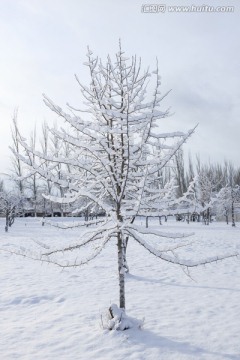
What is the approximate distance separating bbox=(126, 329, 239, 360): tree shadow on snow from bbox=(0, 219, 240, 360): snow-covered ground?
13mm

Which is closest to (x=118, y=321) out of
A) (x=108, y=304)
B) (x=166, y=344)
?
(x=166, y=344)

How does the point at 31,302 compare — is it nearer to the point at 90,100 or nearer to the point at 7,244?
the point at 90,100

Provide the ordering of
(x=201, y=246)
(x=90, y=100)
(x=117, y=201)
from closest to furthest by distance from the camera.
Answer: (x=117, y=201)
(x=90, y=100)
(x=201, y=246)

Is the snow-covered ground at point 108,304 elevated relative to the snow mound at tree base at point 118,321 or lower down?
lower down

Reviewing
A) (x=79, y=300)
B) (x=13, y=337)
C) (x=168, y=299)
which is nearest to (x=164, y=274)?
(x=168, y=299)

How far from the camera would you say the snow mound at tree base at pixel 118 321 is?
195 inches

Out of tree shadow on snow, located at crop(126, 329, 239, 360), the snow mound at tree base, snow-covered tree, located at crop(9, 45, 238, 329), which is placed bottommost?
tree shadow on snow, located at crop(126, 329, 239, 360)

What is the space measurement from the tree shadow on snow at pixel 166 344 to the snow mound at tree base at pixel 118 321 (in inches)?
4.0

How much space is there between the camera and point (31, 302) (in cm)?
674

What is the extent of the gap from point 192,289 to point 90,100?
499 cm

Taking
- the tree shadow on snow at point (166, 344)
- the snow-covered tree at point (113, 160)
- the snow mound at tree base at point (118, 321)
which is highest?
the snow-covered tree at point (113, 160)

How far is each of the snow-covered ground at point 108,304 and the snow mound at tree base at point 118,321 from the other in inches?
3.7

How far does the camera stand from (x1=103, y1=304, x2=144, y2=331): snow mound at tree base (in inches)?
195

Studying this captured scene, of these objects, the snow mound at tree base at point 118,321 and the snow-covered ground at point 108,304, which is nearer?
the snow-covered ground at point 108,304
